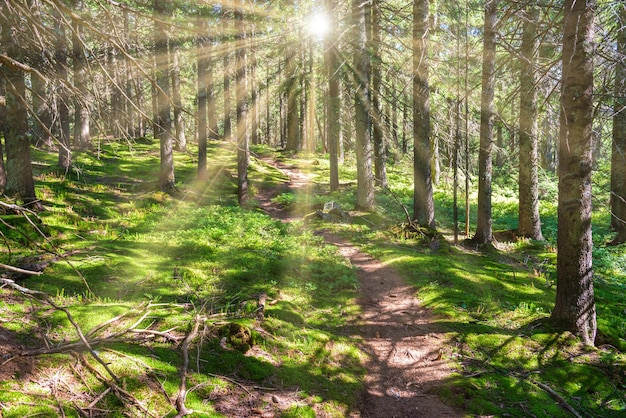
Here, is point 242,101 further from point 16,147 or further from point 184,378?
point 184,378

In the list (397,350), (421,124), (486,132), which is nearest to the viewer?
(397,350)

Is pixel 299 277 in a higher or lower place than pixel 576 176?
lower

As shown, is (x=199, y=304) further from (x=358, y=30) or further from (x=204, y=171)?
(x=204, y=171)

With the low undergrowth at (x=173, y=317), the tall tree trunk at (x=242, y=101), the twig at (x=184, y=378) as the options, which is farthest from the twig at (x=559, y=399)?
the tall tree trunk at (x=242, y=101)

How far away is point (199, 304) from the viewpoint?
5859 millimetres

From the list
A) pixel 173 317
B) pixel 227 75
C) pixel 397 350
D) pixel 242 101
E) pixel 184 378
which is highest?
pixel 227 75

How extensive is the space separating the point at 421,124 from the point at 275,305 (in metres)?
7.74

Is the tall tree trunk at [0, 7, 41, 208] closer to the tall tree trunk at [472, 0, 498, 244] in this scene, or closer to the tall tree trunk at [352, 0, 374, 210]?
the tall tree trunk at [352, 0, 374, 210]

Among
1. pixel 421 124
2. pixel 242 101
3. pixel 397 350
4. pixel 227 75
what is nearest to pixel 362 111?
pixel 421 124

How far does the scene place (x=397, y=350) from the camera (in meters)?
6.03

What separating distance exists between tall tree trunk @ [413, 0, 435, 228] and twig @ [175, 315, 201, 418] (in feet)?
28.4

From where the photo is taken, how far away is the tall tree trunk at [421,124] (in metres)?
10.9

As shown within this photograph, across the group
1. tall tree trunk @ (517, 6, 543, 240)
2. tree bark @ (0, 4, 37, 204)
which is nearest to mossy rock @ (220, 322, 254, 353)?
tree bark @ (0, 4, 37, 204)

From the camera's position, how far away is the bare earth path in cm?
470
